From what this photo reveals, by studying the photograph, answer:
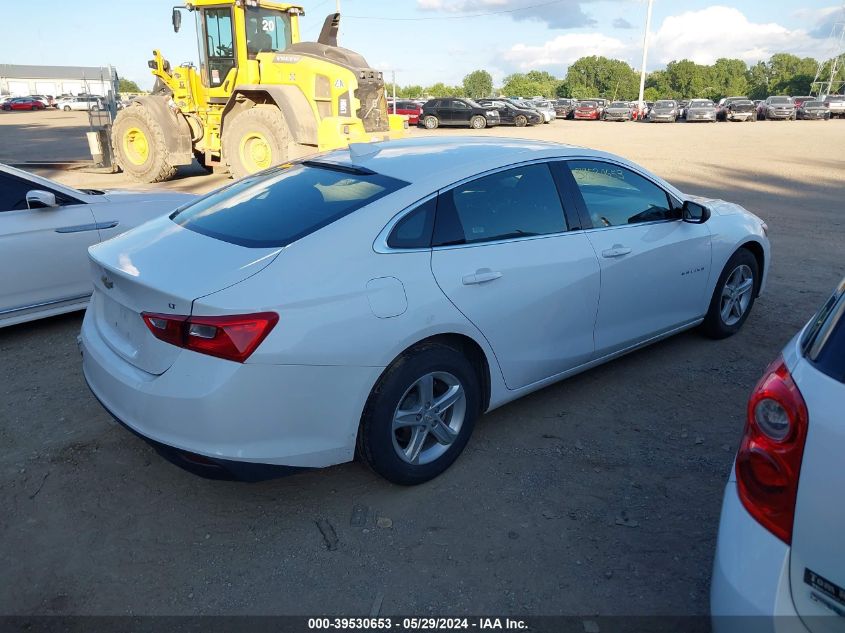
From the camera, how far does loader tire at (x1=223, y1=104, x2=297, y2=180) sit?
1130 cm

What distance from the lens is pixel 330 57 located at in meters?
12.3

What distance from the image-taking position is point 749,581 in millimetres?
1668

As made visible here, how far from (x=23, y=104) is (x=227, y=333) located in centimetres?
7250

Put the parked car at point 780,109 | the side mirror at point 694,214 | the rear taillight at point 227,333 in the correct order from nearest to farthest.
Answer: the rear taillight at point 227,333, the side mirror at point 694,214, the parked car at point 780,109

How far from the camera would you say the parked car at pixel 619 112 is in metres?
44.0

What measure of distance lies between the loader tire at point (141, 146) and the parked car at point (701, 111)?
35.3m

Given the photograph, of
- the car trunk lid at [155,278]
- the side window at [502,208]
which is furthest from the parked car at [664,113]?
the car trunk lid at [155,278]

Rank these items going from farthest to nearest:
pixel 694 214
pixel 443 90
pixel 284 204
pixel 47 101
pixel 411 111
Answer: pixel 443 90, pixel 47 101, pixel 411 111, pixel 694 214, pixel 284 204

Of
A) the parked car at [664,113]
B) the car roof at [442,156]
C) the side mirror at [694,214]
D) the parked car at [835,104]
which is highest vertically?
the parked car at [835,104]

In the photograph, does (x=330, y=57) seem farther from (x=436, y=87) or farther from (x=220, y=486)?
(x=436, y=87)

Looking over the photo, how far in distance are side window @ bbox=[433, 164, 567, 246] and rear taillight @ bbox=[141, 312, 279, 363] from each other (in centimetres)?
96

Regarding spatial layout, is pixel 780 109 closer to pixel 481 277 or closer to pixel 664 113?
pixel 664 113

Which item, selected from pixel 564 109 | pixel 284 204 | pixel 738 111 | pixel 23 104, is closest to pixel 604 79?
pixel 564 109

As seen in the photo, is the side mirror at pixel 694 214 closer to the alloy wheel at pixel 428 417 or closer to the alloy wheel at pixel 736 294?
the alloy wheel at pixel 736 294
